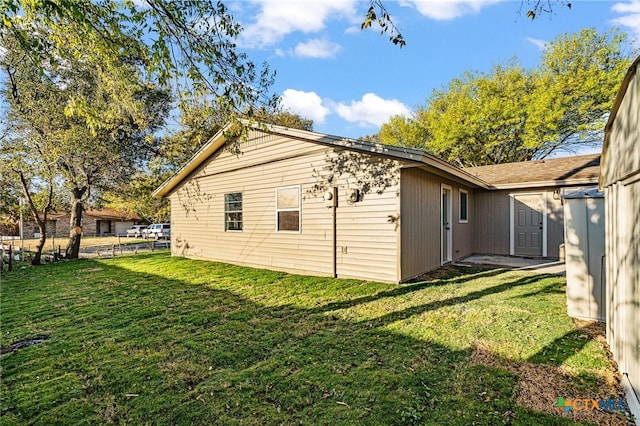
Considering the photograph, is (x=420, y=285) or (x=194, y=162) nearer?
(x=420, y=285)

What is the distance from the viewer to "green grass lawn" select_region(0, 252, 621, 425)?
7.93 ft

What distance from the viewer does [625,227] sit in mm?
2498

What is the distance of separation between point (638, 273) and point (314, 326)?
3.26 metres

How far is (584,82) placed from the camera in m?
Answer: 16.6

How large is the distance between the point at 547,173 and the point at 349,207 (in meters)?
7.55

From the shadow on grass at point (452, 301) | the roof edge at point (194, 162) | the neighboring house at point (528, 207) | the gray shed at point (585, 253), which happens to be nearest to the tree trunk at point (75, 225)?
the roof edge at point (194, 162)

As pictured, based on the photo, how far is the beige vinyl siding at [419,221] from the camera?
654 cm

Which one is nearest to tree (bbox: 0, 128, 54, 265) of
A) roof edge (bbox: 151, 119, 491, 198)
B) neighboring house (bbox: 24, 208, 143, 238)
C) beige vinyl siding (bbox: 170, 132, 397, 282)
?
beige vinyl siding (bbox: 170, 132, 397, 282)

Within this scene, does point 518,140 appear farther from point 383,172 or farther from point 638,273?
point 638,273

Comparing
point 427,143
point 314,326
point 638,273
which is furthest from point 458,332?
point 427,143

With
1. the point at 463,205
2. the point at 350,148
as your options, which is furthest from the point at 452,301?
the point at 463,205

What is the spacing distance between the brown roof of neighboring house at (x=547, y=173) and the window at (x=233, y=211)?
27.2 ft

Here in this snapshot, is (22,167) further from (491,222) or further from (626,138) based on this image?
(491,222)

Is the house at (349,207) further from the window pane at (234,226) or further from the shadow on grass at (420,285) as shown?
the shadow on grass at (420,285)
